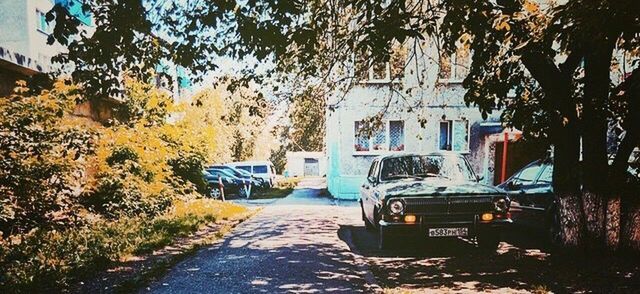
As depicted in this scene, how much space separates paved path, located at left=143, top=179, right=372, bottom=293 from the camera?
5230mm

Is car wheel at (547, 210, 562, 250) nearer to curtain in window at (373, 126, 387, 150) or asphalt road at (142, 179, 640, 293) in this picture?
asphalt road at (142, 179, 640, 293)

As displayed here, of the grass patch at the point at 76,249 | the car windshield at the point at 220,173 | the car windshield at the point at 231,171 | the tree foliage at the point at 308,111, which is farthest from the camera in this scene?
the car windshield at the point at 231,171

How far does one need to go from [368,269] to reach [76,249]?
4349 millimetres

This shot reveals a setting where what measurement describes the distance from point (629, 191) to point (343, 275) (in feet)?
13.8

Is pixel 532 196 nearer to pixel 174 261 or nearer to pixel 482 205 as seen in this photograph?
pixel 482 205

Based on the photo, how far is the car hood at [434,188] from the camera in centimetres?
700

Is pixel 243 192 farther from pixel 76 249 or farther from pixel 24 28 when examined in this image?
pixel 76 249

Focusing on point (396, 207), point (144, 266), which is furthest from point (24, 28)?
point (396, 207)

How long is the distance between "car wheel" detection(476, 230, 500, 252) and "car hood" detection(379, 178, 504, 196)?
0.75 metres

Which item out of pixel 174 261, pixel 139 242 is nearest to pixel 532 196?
pixel 174 261

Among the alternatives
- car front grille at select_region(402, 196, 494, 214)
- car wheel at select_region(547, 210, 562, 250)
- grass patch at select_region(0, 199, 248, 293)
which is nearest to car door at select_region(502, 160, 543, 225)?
car wheel at select_region(547, 210, 562, 250)

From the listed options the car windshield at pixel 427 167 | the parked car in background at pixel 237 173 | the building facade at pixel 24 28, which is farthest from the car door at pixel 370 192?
the building facade at pixel 24 28

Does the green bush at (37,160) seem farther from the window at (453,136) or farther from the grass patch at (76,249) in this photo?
the window at (453,136)

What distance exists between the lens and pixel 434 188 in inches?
283
